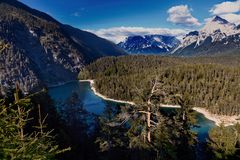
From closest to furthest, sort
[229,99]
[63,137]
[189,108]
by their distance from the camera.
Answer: [63,137], [189,108], [229,99]

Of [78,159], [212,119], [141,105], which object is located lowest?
[212,119]

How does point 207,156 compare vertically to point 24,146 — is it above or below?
below

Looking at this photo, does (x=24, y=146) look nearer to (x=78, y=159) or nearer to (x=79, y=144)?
(x=78, y=159)

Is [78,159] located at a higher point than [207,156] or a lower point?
higher

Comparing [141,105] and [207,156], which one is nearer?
[141,105]

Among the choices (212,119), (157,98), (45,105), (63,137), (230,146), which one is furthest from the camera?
(212,119)

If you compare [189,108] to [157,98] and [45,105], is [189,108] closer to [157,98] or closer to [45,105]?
[45,105]

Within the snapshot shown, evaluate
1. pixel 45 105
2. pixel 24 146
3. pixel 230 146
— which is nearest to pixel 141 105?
pixel 24 146

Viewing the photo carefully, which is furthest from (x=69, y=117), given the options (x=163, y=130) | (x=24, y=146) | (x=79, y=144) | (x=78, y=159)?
(x=24, y=146)

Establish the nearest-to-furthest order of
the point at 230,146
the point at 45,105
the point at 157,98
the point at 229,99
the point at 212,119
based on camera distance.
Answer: the point at 157,98 < the point at 230,146 < the point at 45,105 < the point at 212,119 < the point at 229,99
